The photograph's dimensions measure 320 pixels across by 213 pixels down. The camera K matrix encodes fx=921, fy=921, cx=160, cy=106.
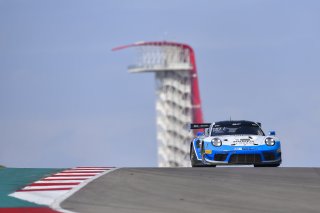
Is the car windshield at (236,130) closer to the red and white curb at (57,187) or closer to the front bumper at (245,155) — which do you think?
the front bumper at (245,155)

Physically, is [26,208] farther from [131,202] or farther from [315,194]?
[315,194]

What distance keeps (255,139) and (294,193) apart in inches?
307

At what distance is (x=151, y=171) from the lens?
17438mm

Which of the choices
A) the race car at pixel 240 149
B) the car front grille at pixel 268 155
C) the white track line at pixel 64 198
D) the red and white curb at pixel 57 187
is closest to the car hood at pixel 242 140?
the race car at pixel 240 149

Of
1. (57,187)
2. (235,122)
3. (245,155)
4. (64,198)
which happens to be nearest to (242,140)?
(245,155)

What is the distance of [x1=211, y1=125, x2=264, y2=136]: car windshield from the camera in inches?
871

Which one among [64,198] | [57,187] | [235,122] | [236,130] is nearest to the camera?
[64,198]

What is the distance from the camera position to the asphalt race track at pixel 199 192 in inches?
473

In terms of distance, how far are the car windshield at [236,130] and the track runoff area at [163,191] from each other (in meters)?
4.38

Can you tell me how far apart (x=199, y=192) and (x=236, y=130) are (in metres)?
8.74

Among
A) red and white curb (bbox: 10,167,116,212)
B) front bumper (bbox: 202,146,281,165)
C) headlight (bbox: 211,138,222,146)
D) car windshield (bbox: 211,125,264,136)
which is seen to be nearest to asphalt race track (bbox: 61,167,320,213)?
red and white curb (bbox: 10,167,116,212)

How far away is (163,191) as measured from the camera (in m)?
13.8

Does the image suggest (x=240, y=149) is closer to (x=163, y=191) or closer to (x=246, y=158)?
(x=246, y=158)

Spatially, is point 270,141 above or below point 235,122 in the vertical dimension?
below
